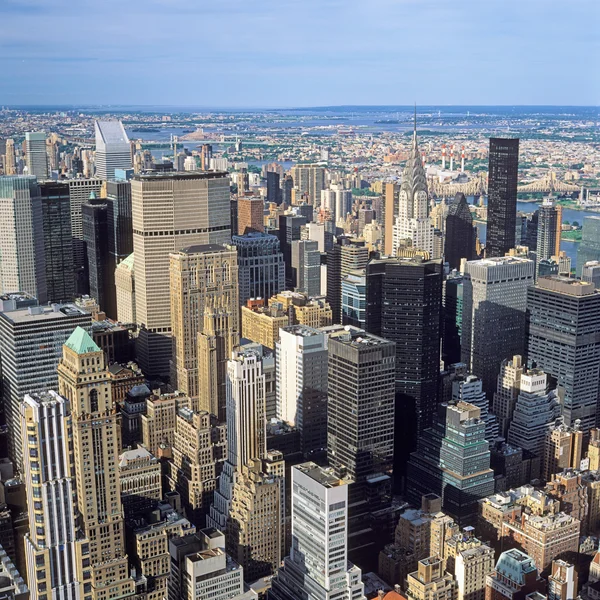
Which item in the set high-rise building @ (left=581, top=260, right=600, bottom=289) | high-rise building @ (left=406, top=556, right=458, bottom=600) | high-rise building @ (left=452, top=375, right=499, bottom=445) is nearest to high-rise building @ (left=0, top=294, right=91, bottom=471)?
high-rise building @ (left=406, top=556, right=458, bottom=600)

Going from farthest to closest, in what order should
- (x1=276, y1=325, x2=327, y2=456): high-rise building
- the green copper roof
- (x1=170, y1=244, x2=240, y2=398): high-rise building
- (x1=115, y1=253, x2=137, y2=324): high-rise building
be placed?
(x1=115, y1=253, x2=137, y2=324): high-rise building, (x1=170, y1=244, x2=240, y2=398): high-rise building, (x1=276, y1=325, x2=327, y2=456): high-rise building, the green copper roof

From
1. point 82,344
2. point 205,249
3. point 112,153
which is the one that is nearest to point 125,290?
point 205,249

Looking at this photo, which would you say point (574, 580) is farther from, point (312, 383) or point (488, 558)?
point (312, 383)

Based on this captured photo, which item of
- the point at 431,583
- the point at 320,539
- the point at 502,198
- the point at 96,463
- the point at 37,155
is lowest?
the point at 431,583

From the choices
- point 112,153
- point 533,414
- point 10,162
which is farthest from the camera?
point 112,153

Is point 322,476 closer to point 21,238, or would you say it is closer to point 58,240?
point 21,238

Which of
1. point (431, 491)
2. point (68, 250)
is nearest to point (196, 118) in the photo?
point (68, 250)

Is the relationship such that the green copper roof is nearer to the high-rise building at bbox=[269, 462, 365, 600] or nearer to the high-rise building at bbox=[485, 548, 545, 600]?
the high-rise building at bbox=[269, 462, 365, 600]
